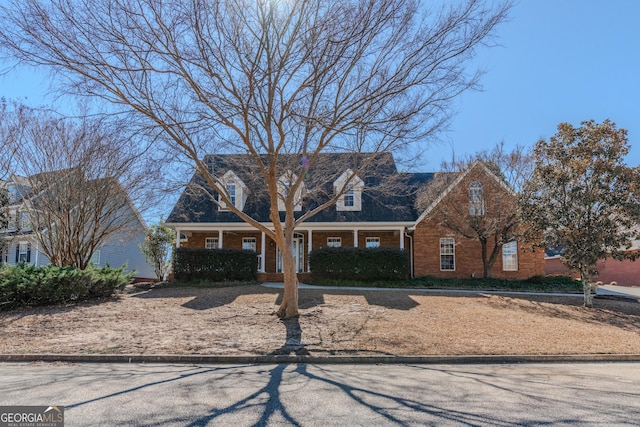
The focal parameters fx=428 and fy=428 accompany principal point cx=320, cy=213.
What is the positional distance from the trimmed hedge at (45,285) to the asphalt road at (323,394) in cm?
564

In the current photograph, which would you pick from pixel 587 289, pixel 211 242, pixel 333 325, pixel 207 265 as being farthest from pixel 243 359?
pixel 211 242

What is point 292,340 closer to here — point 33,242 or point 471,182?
point 471,182

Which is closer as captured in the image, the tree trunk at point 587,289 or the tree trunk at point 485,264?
the tree trunk at point 587,289

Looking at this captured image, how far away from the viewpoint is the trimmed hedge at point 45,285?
12.7 m

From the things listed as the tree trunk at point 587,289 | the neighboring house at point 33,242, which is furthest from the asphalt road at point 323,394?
the neighboring house at point 33,242

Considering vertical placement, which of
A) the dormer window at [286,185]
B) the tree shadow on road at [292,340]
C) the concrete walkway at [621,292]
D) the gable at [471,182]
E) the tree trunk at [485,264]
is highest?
the gable at [471,182]

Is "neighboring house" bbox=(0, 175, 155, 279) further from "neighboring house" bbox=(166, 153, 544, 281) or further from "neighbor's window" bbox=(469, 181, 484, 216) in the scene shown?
"neighbor's window" bbox=(469, 181, 484, 216)

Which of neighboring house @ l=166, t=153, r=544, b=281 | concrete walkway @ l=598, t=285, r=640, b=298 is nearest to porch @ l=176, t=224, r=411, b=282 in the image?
neighboring house @ l=166, t=153, r=544, b=281

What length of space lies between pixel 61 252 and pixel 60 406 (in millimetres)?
13135

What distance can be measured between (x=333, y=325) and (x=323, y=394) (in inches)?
214

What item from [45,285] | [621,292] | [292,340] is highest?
[45,285]

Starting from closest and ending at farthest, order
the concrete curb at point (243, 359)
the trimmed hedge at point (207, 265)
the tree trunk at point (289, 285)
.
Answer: the concrete curb at point (243, 359)
the tree trunk at point (289, 285)
the trimmed hedge at point (207, 265)

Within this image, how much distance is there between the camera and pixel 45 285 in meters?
12.9

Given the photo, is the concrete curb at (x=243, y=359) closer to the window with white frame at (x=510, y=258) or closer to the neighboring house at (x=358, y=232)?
the neighboring house at (x=358, y=232)
